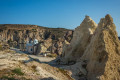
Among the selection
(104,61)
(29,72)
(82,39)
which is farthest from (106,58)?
(82,39)

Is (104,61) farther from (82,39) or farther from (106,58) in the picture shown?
(82,39)

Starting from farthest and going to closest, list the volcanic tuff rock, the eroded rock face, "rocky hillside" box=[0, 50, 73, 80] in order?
the volcanic tuff rock, the eroded rock face, "rocky hillside" box=[0, 50, 73, 80]

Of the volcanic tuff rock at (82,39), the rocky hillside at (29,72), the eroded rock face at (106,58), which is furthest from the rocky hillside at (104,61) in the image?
the volcanic tuff rock at (82,39)

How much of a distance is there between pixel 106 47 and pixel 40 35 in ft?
331

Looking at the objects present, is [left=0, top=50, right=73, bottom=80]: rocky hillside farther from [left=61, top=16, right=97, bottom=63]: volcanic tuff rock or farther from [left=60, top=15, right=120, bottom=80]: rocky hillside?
[left=61, top=16, right=97, bottom=63]: volcanic tuff rock

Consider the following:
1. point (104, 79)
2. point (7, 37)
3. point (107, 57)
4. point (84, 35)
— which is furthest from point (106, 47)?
point (7, 37)

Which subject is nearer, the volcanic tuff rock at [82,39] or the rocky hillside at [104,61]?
the rocky hillside at [104,61]

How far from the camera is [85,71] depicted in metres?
14.0

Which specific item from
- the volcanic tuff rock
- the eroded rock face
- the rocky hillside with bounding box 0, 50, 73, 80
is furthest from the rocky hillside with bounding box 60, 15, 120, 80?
the volcanic tuff rock

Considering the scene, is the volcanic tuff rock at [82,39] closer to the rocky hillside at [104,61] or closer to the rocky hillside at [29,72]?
the rocky hillside at [104,61]

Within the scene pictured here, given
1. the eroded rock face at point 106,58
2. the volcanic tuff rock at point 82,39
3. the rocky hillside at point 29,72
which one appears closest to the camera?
the rocky hillside at point 29,72

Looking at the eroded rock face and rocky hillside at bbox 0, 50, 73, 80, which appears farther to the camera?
the eroded rock face

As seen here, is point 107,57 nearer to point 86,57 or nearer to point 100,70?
point 100,70

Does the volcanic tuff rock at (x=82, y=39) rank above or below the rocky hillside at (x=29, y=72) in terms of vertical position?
above
